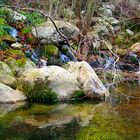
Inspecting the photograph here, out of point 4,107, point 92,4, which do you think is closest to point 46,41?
point 92,4

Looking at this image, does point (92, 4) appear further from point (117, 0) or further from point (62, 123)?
point (62, 123)

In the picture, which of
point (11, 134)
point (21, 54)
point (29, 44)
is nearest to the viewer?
point (11, 134)

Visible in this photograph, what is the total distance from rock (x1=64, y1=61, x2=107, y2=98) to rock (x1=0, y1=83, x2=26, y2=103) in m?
1.46

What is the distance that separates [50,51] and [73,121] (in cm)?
665

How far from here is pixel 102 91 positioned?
10.0 m

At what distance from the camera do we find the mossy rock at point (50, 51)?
46.5 feet

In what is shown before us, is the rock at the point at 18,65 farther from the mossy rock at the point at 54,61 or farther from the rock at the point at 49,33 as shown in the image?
the rock at the point at 49,33

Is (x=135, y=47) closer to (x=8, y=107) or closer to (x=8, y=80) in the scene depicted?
(x=8, y=80)

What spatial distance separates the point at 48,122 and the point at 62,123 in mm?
267

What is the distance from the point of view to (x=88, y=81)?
999 centimetres

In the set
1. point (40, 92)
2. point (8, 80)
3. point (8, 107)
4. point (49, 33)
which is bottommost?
point (8, 107)

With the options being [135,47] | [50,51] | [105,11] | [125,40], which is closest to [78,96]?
[50,51]

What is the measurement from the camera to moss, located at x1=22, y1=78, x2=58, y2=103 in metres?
9.59

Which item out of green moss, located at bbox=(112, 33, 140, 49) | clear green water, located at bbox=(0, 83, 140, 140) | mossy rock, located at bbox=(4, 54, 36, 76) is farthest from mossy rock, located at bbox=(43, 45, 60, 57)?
clear green water, located at bbox=(0, 83, 140, 140)
